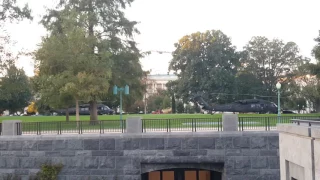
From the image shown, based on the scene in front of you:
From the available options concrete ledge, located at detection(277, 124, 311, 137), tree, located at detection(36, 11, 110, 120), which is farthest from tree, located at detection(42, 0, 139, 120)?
concrete ledge, located at detection(277, 124, 311, 137)

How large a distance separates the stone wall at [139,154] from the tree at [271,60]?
144ft

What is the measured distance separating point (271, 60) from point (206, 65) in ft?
35.7

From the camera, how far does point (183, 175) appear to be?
2211cm

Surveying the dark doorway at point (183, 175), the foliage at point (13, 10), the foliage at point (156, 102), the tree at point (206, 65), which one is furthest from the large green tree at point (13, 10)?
the foliage at point (156, 102)

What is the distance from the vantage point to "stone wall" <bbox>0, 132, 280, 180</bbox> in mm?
19812

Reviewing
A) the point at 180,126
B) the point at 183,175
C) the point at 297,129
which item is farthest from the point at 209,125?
the point at 297,129

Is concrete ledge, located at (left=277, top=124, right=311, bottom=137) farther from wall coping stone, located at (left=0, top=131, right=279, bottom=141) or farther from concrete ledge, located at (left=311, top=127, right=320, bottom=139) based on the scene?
wall coping stone, located at (left=0, top=131, right=279, bottom=141)

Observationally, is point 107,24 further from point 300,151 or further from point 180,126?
point 300,151

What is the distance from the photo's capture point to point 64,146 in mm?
20125

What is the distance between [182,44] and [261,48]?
39.4ft

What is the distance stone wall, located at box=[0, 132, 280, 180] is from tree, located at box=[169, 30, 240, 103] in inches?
1492

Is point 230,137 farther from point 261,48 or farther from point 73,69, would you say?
point 261,48

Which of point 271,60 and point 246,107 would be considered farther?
point 271,60

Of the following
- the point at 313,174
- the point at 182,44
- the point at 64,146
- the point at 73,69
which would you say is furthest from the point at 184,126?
the point at 182,44
